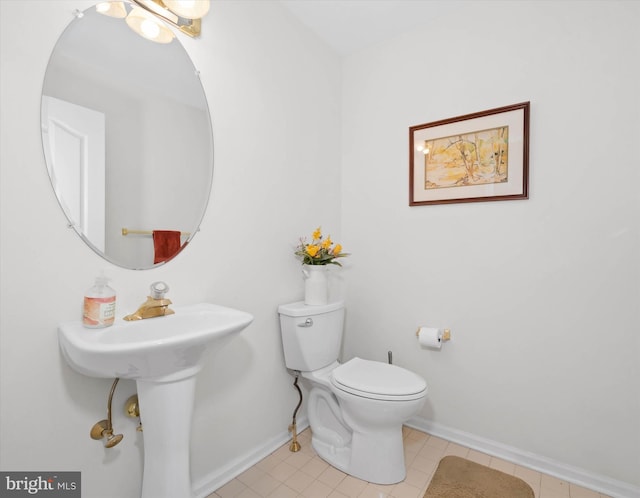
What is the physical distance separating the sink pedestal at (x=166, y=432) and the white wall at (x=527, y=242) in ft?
4.30

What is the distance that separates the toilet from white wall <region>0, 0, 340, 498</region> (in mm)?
156

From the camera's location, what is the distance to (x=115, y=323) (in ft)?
3.67

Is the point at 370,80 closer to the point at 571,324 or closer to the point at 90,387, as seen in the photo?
the point at 571,324

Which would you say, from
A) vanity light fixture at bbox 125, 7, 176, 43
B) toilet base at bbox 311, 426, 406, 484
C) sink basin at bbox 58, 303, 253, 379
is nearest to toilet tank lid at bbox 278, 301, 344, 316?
sink basin at bbox 58, 303, 253, 379

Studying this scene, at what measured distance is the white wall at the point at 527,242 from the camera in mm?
1453

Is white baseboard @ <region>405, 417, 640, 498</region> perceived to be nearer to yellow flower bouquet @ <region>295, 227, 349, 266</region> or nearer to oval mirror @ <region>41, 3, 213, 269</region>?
yellow flower bouquet @ <region>295, 227, 349, 266</region>

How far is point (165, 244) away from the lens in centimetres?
131

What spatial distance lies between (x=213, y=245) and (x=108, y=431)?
0.77m

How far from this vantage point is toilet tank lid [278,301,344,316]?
1.71 meters

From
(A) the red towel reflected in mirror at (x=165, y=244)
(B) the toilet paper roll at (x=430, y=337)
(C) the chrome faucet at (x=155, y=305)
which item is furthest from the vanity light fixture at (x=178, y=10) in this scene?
(B) the toilet paper roll at (x=430, y=337)

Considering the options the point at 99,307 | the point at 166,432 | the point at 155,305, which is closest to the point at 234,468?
the point at 166,432

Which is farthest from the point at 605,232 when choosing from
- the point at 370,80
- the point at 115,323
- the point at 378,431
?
the point at 115,323

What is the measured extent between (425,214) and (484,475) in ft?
4.44
